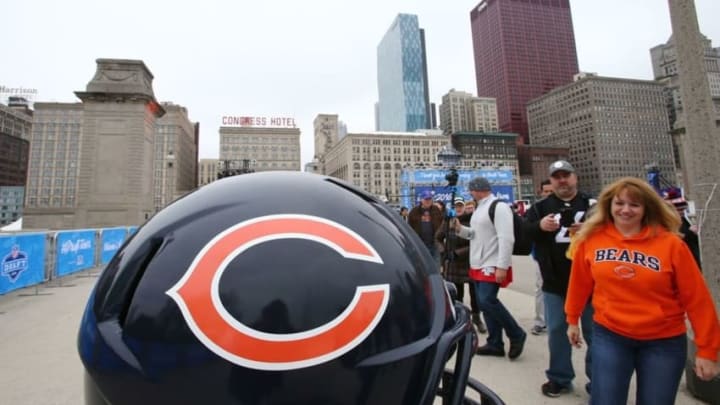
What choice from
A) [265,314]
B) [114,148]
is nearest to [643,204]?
→ [265,314]

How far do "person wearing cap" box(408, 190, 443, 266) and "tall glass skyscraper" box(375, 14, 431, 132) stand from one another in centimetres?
13587

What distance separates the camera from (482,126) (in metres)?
132

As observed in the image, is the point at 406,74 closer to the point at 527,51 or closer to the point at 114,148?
the point at 527,51

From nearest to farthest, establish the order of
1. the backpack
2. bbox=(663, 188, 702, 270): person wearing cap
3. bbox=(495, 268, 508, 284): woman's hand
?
bbox=(495, 268, 508, 284): woman's hand, the backpack, bbox=(663, 188, 702, 270): person wearing cap

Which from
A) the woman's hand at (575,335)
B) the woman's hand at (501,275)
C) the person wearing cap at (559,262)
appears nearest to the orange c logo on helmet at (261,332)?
the woman's hand at (575,335)

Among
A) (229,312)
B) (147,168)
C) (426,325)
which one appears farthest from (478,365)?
(147,168)

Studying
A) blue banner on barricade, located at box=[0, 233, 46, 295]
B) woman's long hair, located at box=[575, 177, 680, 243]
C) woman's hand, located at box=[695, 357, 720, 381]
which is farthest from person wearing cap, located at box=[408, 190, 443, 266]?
blue banner on barricade, located at box=[0, 233, 46, 295]

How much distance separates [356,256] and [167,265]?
41 cm

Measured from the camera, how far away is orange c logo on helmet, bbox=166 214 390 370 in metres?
0.67

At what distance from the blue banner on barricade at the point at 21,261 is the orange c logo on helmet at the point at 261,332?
28.0ft

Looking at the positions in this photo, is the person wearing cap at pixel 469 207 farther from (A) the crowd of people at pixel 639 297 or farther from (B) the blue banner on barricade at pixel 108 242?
(B) the blue banner on barricade at pixel 108 242

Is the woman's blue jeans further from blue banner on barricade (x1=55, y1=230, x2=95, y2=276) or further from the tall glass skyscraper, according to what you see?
the tall glass skyscraper

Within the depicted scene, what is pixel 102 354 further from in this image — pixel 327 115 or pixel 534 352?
pixel 327 115

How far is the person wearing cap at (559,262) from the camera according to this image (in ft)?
8.86
